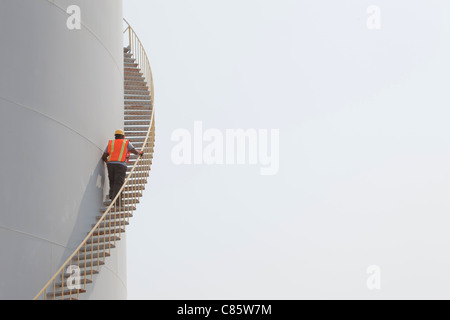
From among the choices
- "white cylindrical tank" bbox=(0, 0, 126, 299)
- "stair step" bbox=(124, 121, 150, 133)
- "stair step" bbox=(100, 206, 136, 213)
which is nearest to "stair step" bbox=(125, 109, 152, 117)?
"stair step" bbox=(124, 121, 150, 133)

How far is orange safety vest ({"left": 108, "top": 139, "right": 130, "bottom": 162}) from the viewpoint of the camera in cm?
1912

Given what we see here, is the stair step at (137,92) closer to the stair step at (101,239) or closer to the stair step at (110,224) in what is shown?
the stair step at (110,224)

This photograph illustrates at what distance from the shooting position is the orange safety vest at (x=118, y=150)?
1912 centimetres

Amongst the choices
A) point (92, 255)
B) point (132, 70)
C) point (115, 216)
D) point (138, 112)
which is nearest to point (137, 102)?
point (138, 112)

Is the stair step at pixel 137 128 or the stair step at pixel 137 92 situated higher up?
the stair step at pixel 137 92

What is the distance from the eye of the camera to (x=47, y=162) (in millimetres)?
17188

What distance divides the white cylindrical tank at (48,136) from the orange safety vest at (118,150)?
1.01 ft

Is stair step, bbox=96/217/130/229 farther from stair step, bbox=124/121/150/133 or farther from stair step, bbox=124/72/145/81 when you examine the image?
stair step, bbox=124/72/145/81

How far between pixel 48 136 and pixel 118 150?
2.22 m

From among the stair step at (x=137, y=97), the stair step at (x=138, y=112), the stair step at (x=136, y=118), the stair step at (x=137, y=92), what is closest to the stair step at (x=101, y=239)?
the stair step at (x=136, y=118)

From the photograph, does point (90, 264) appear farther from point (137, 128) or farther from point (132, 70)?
point (132, 70)
